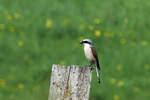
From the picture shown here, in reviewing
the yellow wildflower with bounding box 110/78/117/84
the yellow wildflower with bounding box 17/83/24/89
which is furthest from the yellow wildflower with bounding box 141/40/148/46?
the yellow wildflower with bounding box 17/83/24/89

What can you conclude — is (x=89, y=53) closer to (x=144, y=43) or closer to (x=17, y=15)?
(x=144, y=43)

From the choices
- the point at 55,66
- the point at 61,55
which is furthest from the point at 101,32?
the point at 55,66

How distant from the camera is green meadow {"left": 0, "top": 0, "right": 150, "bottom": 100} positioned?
38.1 feet

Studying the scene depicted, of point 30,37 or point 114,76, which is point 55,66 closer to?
point 114,76

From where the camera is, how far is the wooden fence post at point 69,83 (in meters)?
4.93

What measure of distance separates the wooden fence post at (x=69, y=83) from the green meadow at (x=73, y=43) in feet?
19.5

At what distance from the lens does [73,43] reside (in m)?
13.5

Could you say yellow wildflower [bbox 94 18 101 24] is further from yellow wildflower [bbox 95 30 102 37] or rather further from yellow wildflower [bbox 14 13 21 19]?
yellow wildflower [bbox 14 13 21 19]

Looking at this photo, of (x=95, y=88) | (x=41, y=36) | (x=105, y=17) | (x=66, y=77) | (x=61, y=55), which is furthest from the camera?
(x=105, y=17)

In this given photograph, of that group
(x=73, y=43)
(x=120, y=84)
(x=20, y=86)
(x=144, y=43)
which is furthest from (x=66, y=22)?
(x=20, y=86)

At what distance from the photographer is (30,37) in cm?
1356

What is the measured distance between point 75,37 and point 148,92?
2954 millimetres

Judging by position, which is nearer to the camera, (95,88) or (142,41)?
(95,88)

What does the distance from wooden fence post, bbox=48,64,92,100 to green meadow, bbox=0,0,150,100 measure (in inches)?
234
